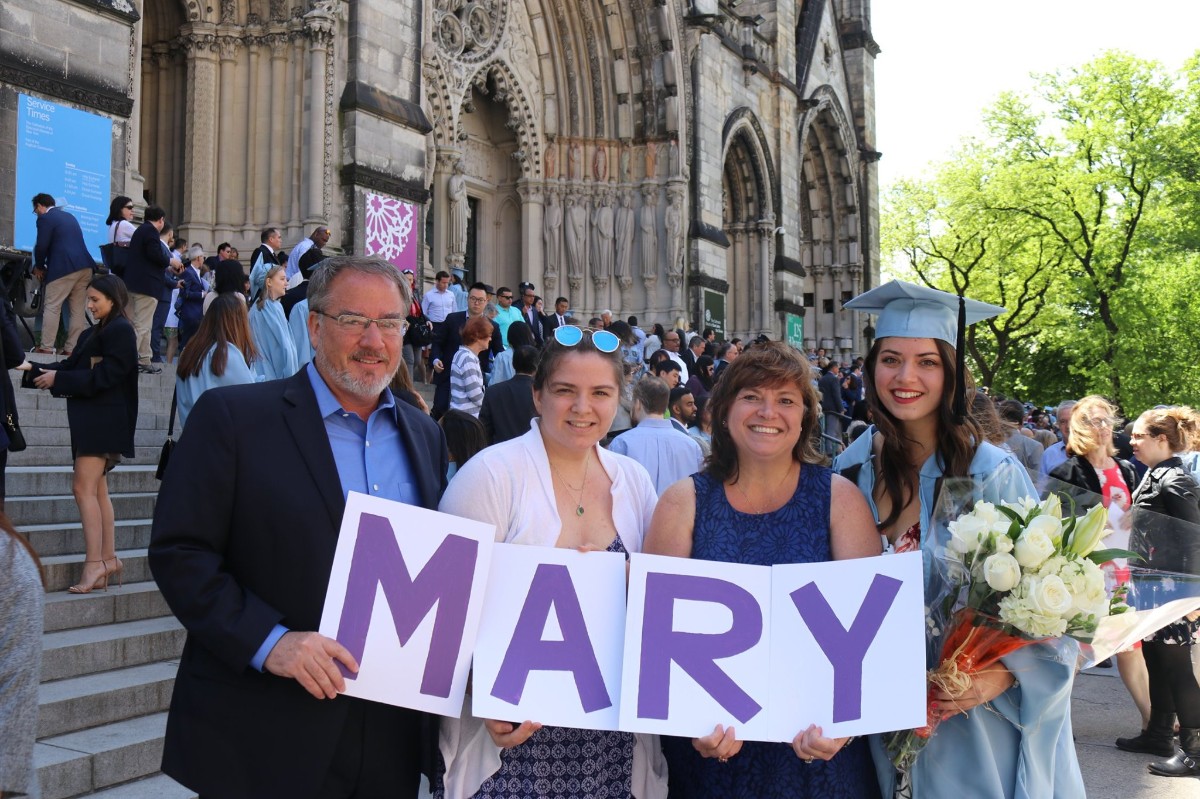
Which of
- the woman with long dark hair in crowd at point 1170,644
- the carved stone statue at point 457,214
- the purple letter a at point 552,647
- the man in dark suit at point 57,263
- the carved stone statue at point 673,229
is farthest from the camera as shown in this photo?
the carved stone statue at point 673,229

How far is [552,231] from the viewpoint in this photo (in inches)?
876

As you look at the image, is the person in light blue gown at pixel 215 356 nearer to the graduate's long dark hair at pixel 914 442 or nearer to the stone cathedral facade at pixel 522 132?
the graduate's long dark hair at pixel 914 442

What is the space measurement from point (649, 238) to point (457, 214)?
5171 millimetres

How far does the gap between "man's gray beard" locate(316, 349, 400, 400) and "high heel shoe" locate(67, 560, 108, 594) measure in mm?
Result: 3694

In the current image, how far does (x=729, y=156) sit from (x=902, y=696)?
27.0 m

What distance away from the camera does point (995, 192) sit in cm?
3491

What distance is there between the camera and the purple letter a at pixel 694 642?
255cm

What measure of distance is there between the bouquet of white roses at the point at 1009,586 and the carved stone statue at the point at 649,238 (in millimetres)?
20553

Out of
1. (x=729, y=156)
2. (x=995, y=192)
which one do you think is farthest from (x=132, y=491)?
(x=995, y=192)

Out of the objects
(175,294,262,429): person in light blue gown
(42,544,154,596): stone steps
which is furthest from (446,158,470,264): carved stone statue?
(42,544,154,596): stone steps

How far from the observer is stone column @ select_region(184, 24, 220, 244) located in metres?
15.0

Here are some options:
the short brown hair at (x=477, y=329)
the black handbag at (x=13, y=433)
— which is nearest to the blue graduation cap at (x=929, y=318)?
the black handbag at (x=13, y=433)

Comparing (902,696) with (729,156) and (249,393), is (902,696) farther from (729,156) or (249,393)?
(729,156)

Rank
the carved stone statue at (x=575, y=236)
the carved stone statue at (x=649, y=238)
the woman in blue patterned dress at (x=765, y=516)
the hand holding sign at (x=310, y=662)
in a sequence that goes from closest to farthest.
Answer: the hand holding sign at (x=310, y=662)
the woman in blue patterned dress at (x=765, y=516)
the carved stone statue at (x=575, y=236)
the carved stone statue at (x=649, y=238)
